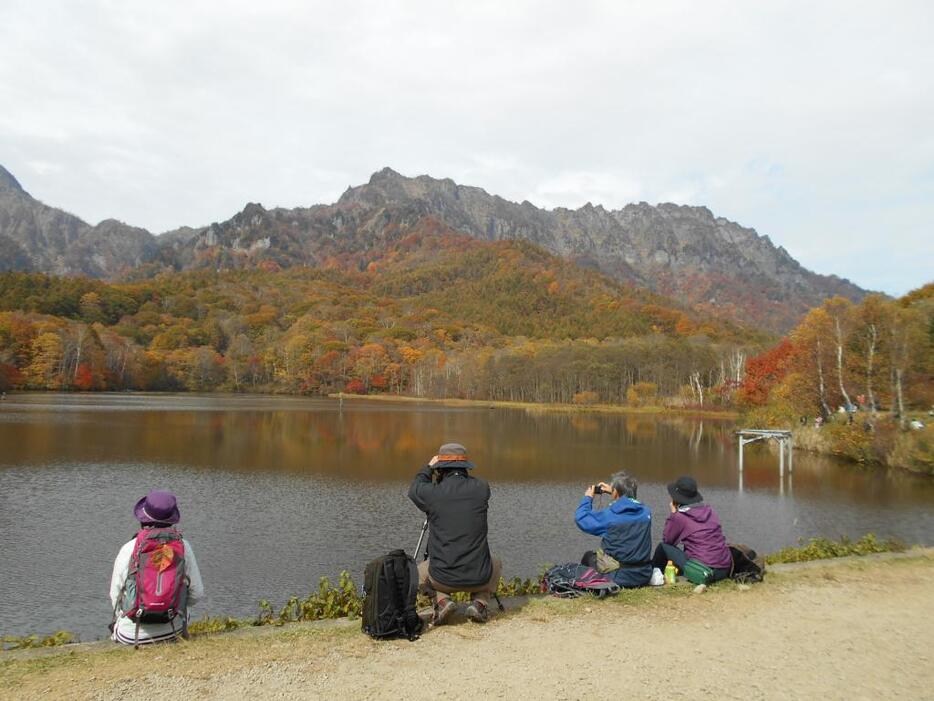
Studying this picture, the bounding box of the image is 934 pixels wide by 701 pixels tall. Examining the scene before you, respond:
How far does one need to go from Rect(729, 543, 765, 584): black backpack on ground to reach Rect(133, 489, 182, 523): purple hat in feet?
21.7

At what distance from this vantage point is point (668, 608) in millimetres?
6887

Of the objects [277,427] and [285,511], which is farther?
[277,427]

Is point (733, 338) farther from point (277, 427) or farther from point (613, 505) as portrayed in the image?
point (613, 505)

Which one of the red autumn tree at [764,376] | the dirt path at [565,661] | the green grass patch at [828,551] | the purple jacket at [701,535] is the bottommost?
the green grass patch at [828,551]

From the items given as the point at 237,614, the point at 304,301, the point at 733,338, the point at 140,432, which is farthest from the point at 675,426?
the point at 304,301

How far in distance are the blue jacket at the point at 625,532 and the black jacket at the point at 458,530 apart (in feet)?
5.59

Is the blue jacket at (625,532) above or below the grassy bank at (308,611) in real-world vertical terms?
above

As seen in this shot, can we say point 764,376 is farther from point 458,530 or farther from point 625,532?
point 458,530

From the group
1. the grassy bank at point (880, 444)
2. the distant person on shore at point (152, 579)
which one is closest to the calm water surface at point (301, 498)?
the grassy bank at point (880, 444)

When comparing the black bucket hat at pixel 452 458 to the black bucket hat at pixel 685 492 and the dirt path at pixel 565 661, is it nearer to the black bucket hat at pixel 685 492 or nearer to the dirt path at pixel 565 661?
the dirt path at pixel 565 661

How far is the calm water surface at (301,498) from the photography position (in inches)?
469

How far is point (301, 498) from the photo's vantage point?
19.7 metres

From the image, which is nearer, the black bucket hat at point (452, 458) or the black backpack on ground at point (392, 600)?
the black backpack on ground at point (392, 600)

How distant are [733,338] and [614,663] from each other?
412 ft
